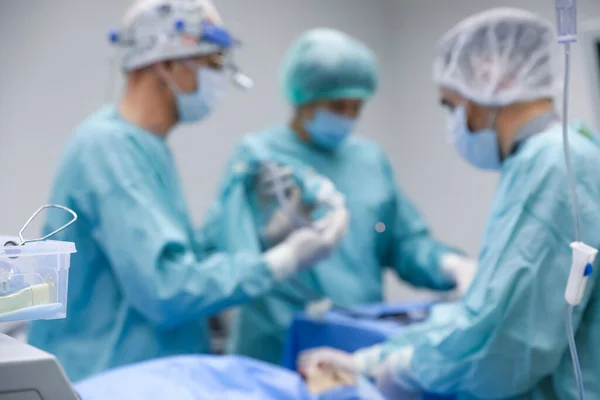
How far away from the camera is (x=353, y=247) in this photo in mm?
2189

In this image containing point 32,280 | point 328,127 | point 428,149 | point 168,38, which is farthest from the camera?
point 428,149

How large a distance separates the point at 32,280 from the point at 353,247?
5.12 ft

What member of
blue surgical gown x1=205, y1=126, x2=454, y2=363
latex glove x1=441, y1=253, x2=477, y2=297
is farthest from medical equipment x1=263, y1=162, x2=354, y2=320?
latex glove x1=441, y1=253, x2=477, y2=297

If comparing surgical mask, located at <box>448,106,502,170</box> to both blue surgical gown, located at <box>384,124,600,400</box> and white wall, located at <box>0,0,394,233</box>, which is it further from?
white wall, located at <box>0,0,394,233</box>

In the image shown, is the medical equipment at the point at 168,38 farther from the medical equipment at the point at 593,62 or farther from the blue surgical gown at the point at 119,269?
the medical equipment at the point at 593,62

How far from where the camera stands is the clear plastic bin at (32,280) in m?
0.70

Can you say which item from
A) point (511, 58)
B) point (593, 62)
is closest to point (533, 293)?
point (511, 58)

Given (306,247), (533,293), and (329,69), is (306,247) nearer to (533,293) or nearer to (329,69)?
(329,69)

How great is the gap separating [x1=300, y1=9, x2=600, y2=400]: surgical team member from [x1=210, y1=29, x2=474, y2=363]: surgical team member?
2.28ft

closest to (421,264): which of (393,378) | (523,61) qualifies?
(393,378)

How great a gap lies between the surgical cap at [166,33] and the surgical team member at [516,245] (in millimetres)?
751

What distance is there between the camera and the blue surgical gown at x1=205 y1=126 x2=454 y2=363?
2.06 meters

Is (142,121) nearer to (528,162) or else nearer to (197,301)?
(197,301)

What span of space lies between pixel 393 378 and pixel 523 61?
30.1 inches
